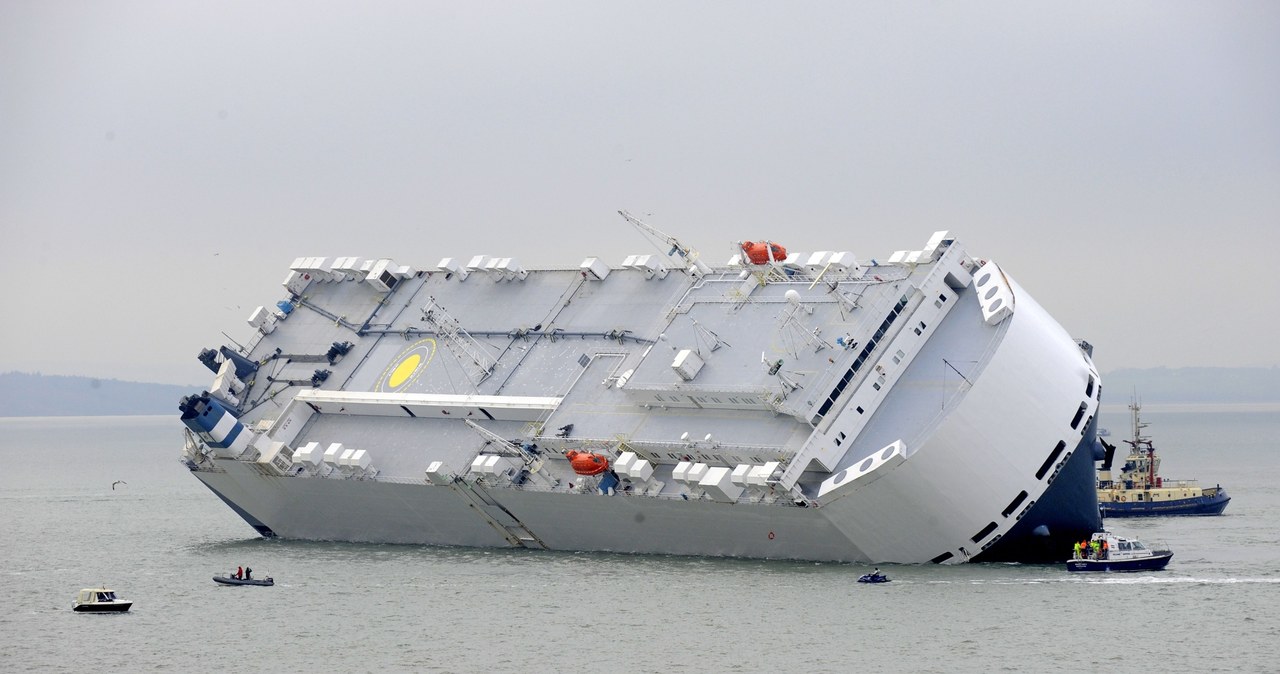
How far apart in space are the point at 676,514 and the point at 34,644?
19.8m

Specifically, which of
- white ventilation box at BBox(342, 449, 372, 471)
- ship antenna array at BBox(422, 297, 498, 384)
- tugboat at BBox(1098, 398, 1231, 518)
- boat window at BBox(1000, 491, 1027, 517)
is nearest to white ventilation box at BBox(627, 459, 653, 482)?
boat window at BBox(1000, 491, 1027, 517)

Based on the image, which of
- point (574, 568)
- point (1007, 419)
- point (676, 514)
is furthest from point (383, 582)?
point (1007, 419)

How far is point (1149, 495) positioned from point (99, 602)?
51298 mm

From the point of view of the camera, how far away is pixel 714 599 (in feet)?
168

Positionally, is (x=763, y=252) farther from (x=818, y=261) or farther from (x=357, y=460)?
(x=357, y=460)

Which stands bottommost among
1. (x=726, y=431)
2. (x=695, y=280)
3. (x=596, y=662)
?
(x=596, y=662)

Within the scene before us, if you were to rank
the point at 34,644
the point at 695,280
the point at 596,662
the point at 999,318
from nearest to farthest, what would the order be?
1. the point at 596,662
2. the point at 34,644
3. the point at 999,318
4. the point at 695,280

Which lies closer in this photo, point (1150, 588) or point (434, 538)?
point (1150, 588)

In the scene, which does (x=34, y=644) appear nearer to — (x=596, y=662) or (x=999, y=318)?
(x=596, y=662)

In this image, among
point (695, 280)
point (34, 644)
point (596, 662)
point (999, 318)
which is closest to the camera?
point (596, 662)

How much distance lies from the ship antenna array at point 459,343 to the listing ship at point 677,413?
0.11 m

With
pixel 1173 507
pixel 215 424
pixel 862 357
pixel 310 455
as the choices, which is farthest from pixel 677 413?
pixel 1173 507

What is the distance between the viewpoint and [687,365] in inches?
2318

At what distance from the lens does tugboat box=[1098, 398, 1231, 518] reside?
82938mm
